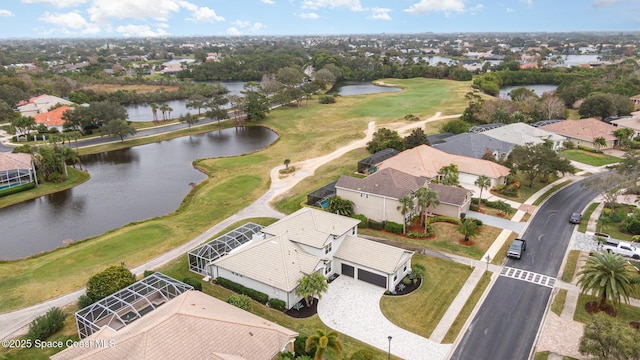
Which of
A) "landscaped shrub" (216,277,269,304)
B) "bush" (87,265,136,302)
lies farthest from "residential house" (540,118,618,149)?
"bush" (87,265,136,302)

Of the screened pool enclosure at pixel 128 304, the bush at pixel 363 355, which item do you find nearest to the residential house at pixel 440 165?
the bush at pixel 363 355

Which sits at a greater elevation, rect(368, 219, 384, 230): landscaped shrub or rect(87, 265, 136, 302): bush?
rect(87, 265, 136, 302): bush

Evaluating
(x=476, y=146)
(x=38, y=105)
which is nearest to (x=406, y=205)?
(x=476, y=146)

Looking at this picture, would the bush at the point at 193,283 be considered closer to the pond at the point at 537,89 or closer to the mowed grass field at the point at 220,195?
the mowed grass field at the point at 220,195

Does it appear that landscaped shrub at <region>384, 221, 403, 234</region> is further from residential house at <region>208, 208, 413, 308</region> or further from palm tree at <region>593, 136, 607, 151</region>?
palm tree at <region>593, 136, 607, 151</region>

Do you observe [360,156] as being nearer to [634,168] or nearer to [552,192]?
[552,192]

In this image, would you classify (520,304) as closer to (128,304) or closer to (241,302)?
(241,302)

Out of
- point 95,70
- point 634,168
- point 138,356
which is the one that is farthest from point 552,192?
point 95,70
